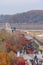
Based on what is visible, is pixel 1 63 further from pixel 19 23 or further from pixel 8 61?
pixel 19 23

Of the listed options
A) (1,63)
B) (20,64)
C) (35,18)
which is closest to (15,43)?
(20,64)

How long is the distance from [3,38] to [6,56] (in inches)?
142

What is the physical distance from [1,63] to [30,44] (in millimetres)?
6346

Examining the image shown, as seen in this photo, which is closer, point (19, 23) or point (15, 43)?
point (15, 43)

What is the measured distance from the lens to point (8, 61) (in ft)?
28.9

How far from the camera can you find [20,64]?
9.30m

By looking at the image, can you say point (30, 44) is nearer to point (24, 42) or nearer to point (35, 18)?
point (24, 42)

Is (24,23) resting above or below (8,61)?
below

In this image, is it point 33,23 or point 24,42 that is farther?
point 33,23

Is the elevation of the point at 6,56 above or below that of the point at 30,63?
above

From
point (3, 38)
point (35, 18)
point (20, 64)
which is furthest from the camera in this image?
point (35, 18)

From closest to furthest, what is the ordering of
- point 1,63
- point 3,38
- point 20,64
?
point 1,63, point 20,64, point 3,38

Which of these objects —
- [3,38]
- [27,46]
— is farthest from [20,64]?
[27,46]

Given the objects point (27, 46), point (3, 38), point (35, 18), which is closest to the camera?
point (3, 38)
